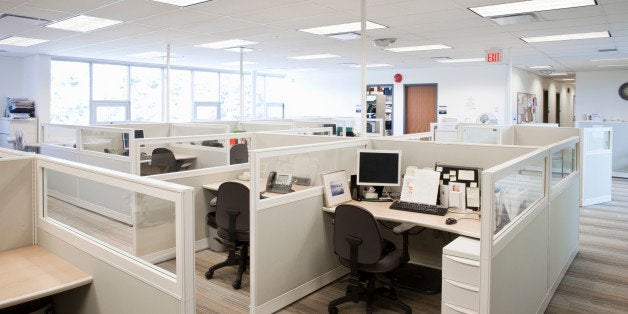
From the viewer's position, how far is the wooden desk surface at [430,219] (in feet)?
8.70

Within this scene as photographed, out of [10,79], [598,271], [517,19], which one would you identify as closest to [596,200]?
[598,271]

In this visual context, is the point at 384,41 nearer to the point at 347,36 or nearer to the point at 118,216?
the point at 347,36

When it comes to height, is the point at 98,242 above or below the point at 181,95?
below

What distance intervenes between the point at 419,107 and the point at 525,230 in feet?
28.3

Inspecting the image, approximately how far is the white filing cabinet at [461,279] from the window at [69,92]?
8.74 metres

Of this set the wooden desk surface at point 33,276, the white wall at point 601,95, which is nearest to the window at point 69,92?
the wooden desk surface at point 33,276

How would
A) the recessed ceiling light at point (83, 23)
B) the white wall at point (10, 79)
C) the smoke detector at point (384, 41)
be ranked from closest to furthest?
the recessed ceiling light at point (83, 23) → the smoke detector at point (384, 41) → the white wall at point (10, 79)

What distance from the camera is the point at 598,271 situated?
12.4 ft

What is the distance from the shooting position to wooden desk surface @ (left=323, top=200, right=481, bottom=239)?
104 inches

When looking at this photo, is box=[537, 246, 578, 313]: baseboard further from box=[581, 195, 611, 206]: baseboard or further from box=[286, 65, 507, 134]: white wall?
box=[286, 65, 507, 134]: white wall

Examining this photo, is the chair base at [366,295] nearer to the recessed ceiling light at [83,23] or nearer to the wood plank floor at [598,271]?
the wood plank floor at [598,271]

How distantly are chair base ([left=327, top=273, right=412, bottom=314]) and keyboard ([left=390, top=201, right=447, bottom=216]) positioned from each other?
521 millimetres

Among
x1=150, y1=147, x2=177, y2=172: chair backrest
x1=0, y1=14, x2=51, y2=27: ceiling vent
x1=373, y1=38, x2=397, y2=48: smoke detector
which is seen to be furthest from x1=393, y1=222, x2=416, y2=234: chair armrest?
x1=0, y1=14, x2=51, y2=27: ceiling vent

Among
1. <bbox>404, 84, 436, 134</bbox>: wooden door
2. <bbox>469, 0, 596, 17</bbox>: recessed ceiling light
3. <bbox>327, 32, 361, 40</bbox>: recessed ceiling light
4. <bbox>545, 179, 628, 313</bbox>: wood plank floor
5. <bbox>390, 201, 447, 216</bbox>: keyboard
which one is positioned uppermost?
<bbox>327, 32, 361, 40</bbox>: recessed ceiling light
